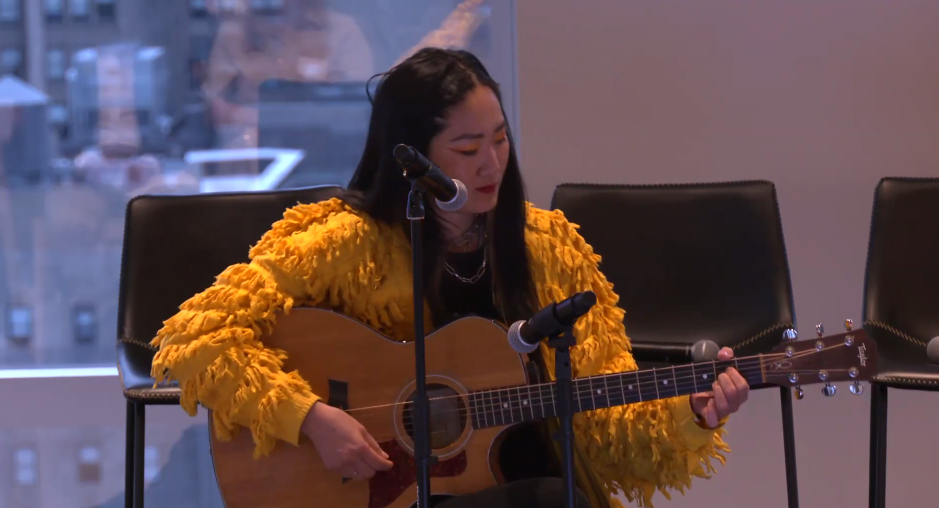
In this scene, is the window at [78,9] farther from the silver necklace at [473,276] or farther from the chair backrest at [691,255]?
the silver necklace at [473,276]

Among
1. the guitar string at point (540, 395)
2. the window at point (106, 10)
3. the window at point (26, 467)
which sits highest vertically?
the window at point (106, 10)

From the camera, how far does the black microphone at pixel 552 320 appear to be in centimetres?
119

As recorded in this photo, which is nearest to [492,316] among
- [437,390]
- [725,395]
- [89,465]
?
[437,390]

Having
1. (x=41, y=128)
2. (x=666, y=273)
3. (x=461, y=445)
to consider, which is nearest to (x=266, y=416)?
(x=461, y=445)

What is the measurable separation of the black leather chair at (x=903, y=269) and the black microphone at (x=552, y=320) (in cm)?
128

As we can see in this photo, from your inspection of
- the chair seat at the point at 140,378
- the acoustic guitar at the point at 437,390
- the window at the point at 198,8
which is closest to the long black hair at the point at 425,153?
the acoustic guitar at the point at 437,390

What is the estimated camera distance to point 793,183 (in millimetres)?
2811

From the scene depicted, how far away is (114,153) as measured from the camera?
3078mm

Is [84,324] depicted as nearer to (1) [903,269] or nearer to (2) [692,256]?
(2) [692,256]

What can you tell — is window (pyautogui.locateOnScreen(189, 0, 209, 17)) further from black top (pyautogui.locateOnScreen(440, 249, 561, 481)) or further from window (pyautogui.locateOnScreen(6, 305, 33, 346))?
black top (pyautogui.locateOnScreen(440, 249, 561, 481))

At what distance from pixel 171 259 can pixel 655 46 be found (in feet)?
4.66

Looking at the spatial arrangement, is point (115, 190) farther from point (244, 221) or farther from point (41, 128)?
point (244, 221)

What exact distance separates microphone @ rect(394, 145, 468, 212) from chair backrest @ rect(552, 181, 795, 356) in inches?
48.0

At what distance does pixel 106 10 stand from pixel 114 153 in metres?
0.43
